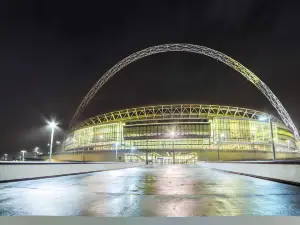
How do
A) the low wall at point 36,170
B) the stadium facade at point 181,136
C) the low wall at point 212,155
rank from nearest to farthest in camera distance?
1. the low wall at point 36,170
2. the low wall at point 212,155
3. the stadium facade at point 181,136

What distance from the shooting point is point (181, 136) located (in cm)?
10388

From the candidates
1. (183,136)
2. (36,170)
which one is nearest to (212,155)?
(183,136)

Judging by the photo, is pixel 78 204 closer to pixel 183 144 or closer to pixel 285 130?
pixel 183 144

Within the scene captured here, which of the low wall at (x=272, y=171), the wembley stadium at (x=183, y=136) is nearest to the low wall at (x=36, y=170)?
the low wall at (x=272, y=171)

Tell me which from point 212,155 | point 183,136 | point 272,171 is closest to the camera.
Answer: point 272,171

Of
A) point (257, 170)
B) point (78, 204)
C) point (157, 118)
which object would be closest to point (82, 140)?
point (157, 118)

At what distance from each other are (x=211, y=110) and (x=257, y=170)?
92925mm

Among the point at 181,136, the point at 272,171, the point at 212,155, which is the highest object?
the point at 181,136

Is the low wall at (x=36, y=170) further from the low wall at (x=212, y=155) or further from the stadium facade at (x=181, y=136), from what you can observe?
the stadium facade at (x=181, y=136)

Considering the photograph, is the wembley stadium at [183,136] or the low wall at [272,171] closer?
the low wall at [272,171]

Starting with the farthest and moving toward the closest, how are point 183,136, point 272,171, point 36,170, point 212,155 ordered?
1. point 183,136
2. point 212,155
3. point 36,170
4. point 272,171

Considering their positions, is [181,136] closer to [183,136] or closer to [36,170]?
[183,136]

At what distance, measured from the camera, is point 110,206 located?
812 cm

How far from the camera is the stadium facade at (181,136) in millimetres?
99125
